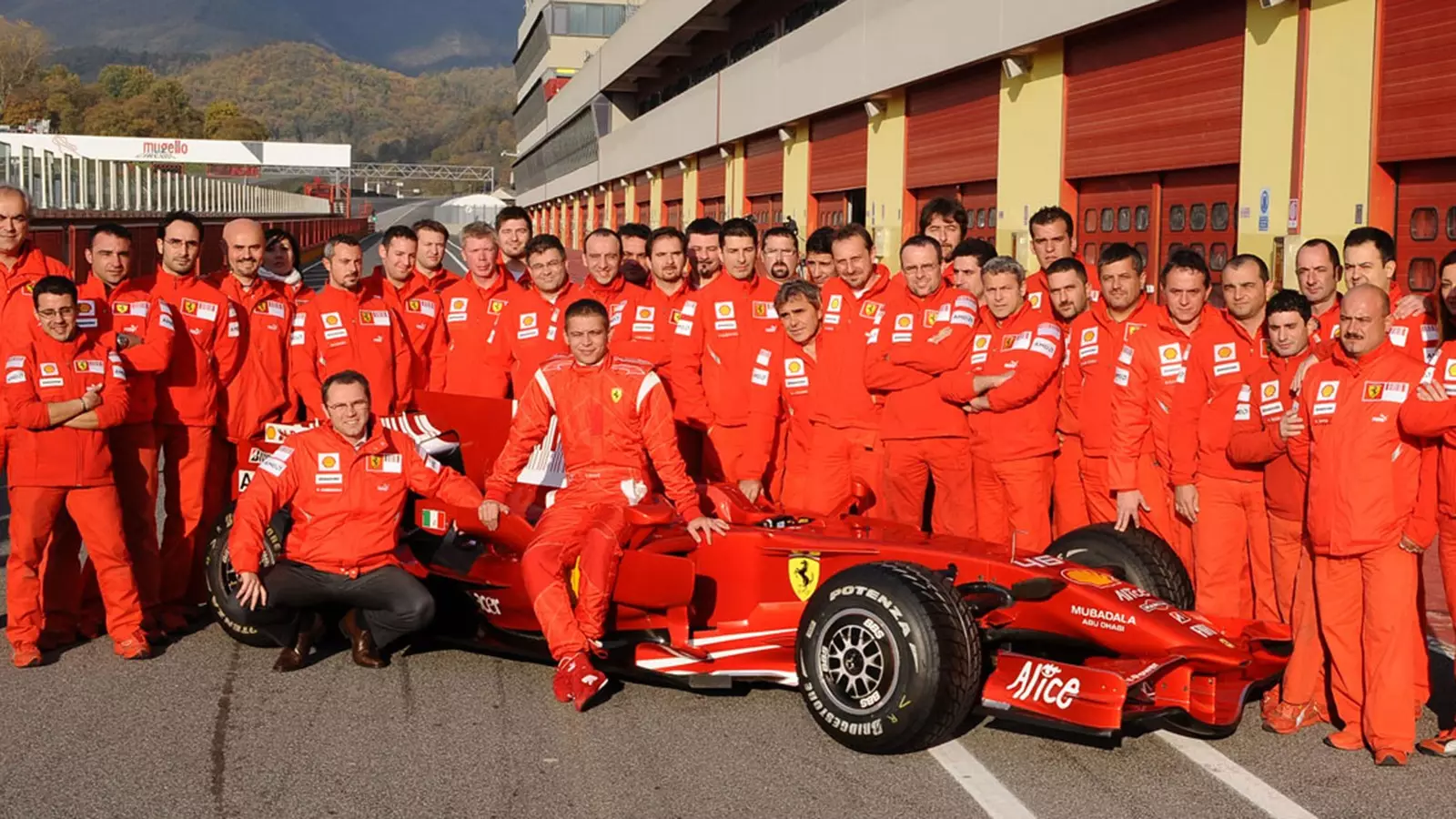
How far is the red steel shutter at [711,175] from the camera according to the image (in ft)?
118

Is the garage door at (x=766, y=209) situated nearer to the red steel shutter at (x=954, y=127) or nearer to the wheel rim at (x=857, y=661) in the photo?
the red steel shutter at (x=954, y=127)

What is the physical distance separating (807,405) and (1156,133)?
24.6 feet

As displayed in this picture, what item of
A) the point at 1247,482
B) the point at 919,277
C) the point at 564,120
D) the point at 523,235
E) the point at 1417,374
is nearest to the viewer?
the point at 1417,374

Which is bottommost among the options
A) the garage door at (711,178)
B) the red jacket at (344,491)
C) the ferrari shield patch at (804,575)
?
the ferrari shield patch at (804,575)

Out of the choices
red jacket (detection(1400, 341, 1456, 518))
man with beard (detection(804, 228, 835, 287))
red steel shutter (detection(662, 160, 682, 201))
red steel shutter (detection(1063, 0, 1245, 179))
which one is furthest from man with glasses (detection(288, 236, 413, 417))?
red steel shutter (detection(662, 160, 682, 201))

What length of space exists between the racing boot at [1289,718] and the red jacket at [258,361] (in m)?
5.53

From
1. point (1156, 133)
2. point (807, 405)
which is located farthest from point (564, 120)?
point (807, 405)

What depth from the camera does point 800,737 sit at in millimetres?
5992

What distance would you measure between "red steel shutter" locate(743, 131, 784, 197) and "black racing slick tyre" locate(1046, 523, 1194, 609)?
23.3 m

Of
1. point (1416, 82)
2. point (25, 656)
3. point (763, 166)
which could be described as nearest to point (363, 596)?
point (25, 656)

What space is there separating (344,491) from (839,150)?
19657 mm

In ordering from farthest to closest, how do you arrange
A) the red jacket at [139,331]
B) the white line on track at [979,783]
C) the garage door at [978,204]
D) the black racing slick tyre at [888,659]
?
the garage door at [978,204], the red jacket at [139,331], the black racing slick tyre at [888,659], the white line on track at [979,783]

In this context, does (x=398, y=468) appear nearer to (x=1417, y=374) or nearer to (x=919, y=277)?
(x=919, y=277)

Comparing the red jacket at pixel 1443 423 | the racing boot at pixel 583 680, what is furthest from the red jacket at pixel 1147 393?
the racing boot at pixel 583 680
